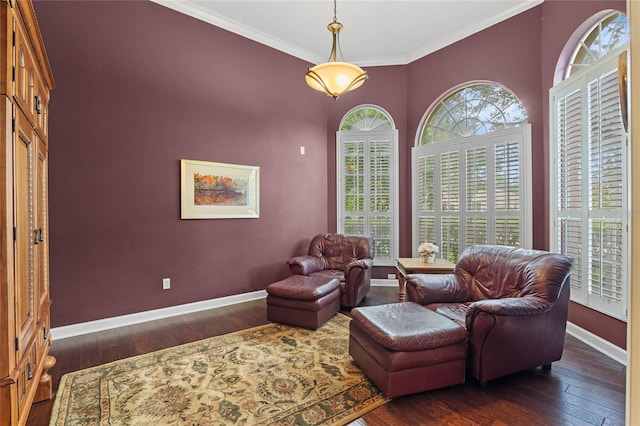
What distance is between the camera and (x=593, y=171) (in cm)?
293

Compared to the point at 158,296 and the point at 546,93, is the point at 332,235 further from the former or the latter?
the point at 546,93

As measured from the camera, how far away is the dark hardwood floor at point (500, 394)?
6.31 feet

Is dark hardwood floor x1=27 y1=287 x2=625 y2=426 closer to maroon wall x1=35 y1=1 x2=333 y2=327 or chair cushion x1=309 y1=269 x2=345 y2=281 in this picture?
maroon wall x1=35 y1=1 x2=333 y2=327

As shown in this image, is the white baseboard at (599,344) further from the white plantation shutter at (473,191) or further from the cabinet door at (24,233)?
the cabinet door at (24,233)

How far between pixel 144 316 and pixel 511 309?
364cm

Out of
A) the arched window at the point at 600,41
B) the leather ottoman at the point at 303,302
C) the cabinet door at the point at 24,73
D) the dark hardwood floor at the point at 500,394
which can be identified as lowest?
the dark hardwood floor at the point at 500,394

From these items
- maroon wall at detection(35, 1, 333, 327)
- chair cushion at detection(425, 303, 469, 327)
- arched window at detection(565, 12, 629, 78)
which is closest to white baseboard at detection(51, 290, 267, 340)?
maroon wall at detection(35, 1, 333, 327)

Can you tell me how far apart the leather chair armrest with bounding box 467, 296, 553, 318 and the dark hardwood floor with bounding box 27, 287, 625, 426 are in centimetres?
55

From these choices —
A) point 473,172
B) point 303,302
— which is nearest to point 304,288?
point 303,302

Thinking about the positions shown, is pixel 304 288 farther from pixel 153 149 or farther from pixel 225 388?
pixel 153 149

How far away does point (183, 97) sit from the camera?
3.87 meters

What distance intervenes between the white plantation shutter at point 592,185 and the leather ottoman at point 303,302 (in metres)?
2.48

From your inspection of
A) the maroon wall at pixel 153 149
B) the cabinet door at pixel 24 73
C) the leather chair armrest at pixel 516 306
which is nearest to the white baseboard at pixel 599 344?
the leather chair armrest at pixel 516 306

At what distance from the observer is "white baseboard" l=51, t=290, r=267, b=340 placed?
10.4 feet
